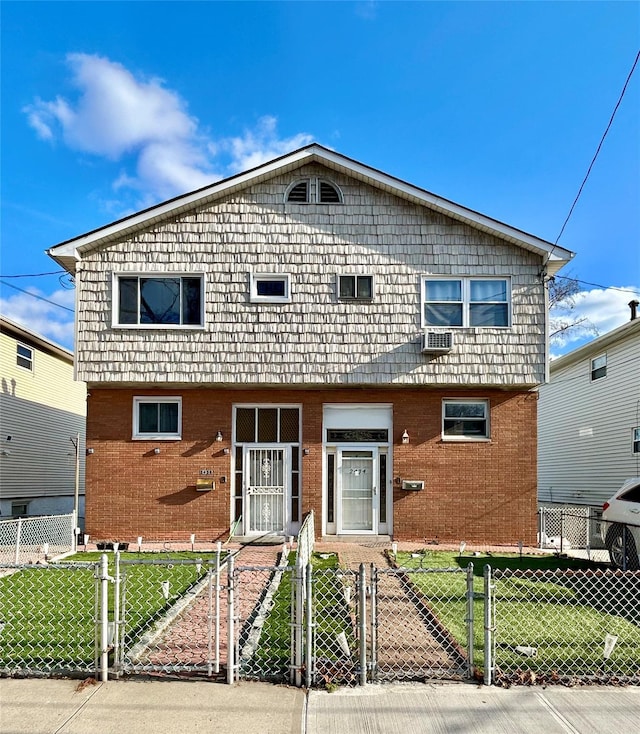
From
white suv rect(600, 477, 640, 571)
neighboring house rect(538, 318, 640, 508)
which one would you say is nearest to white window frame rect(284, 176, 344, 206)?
white suv rect(600, 477, 640, 571)

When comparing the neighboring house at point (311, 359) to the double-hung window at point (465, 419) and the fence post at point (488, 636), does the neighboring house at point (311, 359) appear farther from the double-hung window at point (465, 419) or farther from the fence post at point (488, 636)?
the fence post at point (488, 636)

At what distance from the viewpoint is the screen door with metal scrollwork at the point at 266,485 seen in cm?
1299

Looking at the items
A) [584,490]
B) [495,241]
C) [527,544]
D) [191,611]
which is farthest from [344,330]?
[584,490]

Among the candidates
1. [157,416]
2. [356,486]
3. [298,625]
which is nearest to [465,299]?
[356,486]

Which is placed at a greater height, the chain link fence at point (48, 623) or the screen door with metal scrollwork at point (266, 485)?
the screen door with metal scrollwork at point (266, 485)

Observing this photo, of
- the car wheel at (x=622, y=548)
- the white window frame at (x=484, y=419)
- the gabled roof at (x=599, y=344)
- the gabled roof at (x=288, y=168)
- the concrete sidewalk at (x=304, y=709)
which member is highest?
the gabled roof at (x=288, y=168)

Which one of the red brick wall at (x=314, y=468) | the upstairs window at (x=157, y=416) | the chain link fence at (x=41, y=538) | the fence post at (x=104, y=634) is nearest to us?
the fence post at (x=104, y=634)

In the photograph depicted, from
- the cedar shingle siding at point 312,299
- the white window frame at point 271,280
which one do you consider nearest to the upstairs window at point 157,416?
the cedar shingle siding at point 312,299

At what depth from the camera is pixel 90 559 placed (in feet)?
35.1

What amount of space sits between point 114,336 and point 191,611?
7.24 m

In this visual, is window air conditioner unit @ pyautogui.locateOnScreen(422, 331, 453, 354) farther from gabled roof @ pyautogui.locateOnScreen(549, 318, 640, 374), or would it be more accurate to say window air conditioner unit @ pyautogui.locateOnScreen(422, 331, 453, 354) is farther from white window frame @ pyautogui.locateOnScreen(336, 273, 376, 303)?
gabled roof @ pyautogui.locateOnScreen(549, 318, 640, 374)

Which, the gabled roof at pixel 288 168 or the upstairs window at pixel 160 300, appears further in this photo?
the upstairs window at pixel 160 300

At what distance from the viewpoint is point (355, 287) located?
505 inches

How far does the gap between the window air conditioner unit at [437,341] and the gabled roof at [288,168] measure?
8.65 feet
